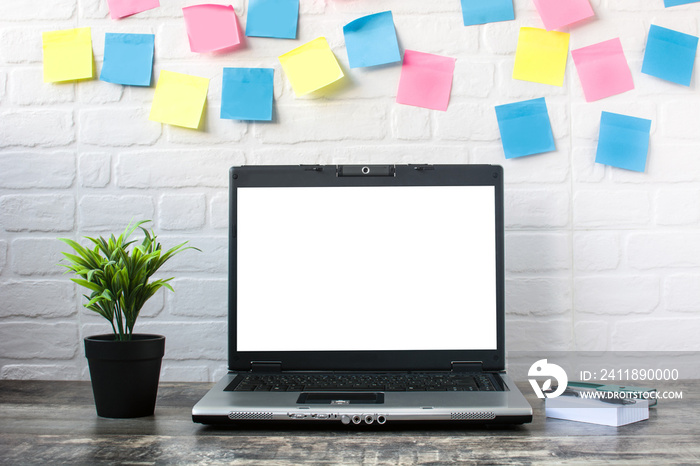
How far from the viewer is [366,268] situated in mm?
937

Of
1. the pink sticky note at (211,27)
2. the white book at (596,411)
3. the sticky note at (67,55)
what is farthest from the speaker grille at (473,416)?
the sticky note at (67,55)

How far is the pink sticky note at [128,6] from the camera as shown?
1128 mm

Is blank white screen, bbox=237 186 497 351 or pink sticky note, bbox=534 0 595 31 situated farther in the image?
pink sticky note, bbox=534 0 595 31

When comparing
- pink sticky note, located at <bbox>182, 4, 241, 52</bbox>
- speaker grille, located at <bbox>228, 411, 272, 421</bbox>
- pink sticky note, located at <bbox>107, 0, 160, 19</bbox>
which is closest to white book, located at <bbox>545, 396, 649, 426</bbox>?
speaker grille, located at <bbox>228, 411, 272, 421</bbox>

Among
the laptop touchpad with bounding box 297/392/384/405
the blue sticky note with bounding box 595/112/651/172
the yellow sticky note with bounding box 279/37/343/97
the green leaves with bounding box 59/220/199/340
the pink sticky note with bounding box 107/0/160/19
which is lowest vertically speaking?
the laptop touchpad with bounding box 297/392/384/405

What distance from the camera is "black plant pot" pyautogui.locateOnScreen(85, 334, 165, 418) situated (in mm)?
805

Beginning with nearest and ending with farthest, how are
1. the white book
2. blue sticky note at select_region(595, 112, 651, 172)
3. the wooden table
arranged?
the wooden table, the white book, blue sticky note at select_region(595, 112, 651, 172)

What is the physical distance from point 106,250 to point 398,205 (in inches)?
17.3

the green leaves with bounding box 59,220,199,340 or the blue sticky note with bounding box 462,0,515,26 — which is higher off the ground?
the blue sticky note with bounding box 462,0,515,26

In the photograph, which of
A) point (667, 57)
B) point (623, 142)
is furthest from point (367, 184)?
point (667, 57)

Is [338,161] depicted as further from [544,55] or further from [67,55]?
[67,55]

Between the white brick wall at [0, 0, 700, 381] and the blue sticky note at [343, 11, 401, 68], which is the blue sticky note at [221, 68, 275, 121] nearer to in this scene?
the white brick wall at [0, 0, 700, 381]

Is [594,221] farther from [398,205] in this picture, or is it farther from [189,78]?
[189,78]

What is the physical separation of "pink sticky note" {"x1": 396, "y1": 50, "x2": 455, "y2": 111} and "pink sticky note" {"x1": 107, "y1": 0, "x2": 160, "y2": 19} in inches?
19.3
